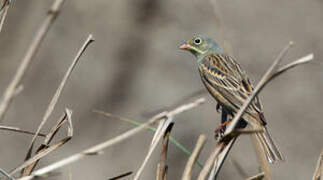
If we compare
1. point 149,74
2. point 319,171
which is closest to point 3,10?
point 319,171

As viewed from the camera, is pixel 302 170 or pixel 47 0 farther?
pixel 47 0

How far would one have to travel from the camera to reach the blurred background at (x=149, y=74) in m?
9.88

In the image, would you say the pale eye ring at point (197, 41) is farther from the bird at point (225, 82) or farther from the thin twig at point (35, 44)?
the thin twig at point (35, 44)

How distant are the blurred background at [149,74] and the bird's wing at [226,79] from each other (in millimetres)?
3340

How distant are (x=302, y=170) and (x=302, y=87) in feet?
3.66

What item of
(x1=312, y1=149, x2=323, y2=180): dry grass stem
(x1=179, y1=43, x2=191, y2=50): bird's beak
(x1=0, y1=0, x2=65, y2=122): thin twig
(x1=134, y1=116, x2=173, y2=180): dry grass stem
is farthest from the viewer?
(x1=179, y1=43, x2=191, y2=50): bird's beak

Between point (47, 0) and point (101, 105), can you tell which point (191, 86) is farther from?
point (47, 0)

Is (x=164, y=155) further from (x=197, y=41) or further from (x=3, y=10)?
(x=197, y=41)

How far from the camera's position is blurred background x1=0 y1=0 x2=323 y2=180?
9883 millimetres

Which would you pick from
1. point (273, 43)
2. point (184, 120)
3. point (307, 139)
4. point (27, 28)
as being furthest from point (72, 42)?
point (307, 139)

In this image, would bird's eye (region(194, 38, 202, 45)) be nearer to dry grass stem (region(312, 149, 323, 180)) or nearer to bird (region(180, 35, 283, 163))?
bird (region(180, 35, 283, 163))

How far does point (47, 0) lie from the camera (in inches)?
432

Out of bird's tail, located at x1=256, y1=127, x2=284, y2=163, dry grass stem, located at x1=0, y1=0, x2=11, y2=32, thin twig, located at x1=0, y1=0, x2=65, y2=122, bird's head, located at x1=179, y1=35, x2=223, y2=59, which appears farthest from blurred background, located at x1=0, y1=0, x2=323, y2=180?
thin twig, located at x1=0, y1=0, x2=65, y2=122

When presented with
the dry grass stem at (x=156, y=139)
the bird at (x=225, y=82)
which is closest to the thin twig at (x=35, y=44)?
the dry grass stem at (x=156, y=139)
